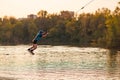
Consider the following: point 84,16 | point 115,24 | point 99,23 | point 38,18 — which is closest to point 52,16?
point 38,18

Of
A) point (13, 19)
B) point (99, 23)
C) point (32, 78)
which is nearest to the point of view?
point (32, 78)

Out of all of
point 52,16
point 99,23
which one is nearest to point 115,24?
point 99,23

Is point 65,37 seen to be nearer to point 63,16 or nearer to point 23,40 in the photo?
point 63,16

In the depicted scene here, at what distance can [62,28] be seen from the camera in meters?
156

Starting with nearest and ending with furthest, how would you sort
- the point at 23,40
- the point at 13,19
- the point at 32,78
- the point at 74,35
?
the point at 32,78 → the point at 74,35 → the point at 23,40 → the point at 13,19

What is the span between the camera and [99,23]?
138 meters

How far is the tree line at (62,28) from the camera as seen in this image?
137000 mm

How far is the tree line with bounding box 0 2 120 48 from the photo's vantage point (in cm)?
13700

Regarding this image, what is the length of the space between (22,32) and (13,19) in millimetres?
19547

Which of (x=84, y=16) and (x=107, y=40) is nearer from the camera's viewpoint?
(x=107, y=40)

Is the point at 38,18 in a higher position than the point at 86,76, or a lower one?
higher

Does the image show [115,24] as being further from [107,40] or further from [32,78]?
[32,78]

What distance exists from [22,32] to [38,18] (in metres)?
8.28

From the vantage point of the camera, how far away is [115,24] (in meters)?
105
